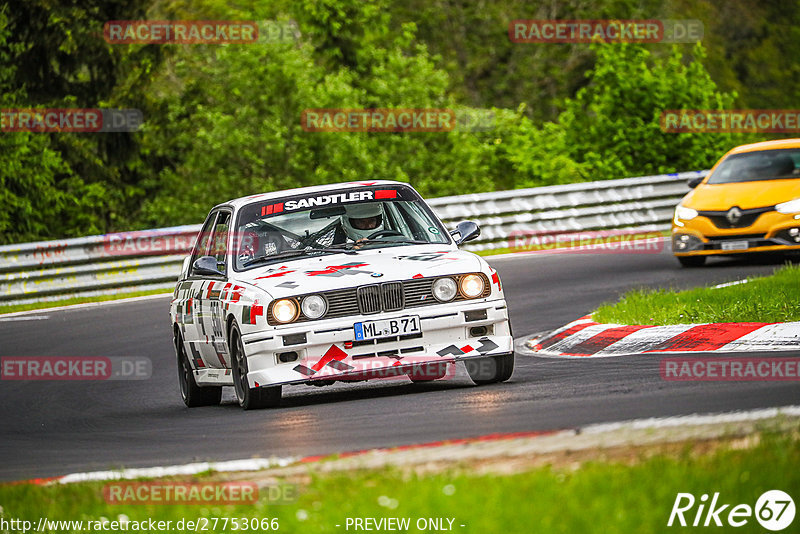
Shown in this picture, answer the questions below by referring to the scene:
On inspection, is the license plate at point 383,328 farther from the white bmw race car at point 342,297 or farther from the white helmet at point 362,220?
the white helmet at point 362,220

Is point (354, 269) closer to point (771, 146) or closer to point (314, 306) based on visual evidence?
point (314, 306)

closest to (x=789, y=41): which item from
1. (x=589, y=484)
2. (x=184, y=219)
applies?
(x=184, y=219)

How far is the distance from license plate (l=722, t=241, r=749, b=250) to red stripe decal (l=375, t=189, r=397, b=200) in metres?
7.13

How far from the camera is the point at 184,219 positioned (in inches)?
1363

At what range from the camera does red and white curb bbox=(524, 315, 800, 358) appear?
1048 cm

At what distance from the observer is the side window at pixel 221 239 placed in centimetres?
1086

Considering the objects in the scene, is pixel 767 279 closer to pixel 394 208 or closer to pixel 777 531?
pixel 394 208

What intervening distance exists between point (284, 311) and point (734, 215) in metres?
8.94

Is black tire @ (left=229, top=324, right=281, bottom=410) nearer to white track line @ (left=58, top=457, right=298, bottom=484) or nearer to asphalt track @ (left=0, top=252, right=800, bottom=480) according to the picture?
asphalt track @ (left=0, top=252, right=800, bottom=480)

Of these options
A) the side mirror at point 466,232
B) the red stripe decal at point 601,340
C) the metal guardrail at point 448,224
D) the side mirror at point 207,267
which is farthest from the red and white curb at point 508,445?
the metal guardrail at point 448,224

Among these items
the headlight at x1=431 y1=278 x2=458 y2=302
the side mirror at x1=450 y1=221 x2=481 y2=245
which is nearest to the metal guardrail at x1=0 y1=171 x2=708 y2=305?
the side mirror at x1=450 y1=221 x2=481 y2=245

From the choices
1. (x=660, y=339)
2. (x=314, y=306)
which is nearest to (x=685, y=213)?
(x=660, y=339)

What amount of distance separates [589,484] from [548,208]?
60.4 ft

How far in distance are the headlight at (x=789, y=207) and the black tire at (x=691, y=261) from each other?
1.32m
